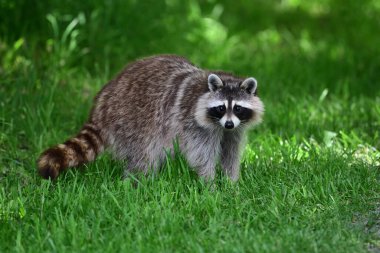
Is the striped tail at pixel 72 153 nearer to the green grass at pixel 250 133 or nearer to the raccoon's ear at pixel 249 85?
the green grass at pixel 250 133

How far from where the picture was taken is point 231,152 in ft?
16.5

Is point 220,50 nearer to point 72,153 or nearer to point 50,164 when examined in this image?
point 72,153

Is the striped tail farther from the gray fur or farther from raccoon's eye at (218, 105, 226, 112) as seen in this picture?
raccoon's eye at (218, 105, 226, 112)

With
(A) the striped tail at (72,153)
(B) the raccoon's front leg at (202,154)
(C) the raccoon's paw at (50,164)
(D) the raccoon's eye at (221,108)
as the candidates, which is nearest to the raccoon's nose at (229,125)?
(D) the raccoon's eye at (221,108)

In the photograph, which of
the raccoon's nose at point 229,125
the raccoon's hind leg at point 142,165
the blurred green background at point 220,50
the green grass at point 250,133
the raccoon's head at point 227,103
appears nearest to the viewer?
the green grass at point 250,133

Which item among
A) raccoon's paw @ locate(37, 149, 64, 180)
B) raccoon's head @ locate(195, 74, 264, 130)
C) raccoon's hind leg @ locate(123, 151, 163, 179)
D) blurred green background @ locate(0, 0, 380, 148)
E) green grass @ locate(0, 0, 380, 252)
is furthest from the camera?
blurred green background @ locate(0, 0, 380, 148)

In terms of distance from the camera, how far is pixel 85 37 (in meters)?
7.18

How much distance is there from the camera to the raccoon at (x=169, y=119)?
489 centimetres

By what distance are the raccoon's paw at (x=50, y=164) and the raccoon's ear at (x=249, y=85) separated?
1.31 metres

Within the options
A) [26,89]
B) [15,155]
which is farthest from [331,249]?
[26,89]

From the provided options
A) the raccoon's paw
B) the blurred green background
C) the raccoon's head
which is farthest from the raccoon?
the blurred green background

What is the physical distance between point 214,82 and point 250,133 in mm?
1217

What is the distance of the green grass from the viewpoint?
3.93 meters

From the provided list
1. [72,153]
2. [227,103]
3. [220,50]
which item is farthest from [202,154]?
[220,50]
